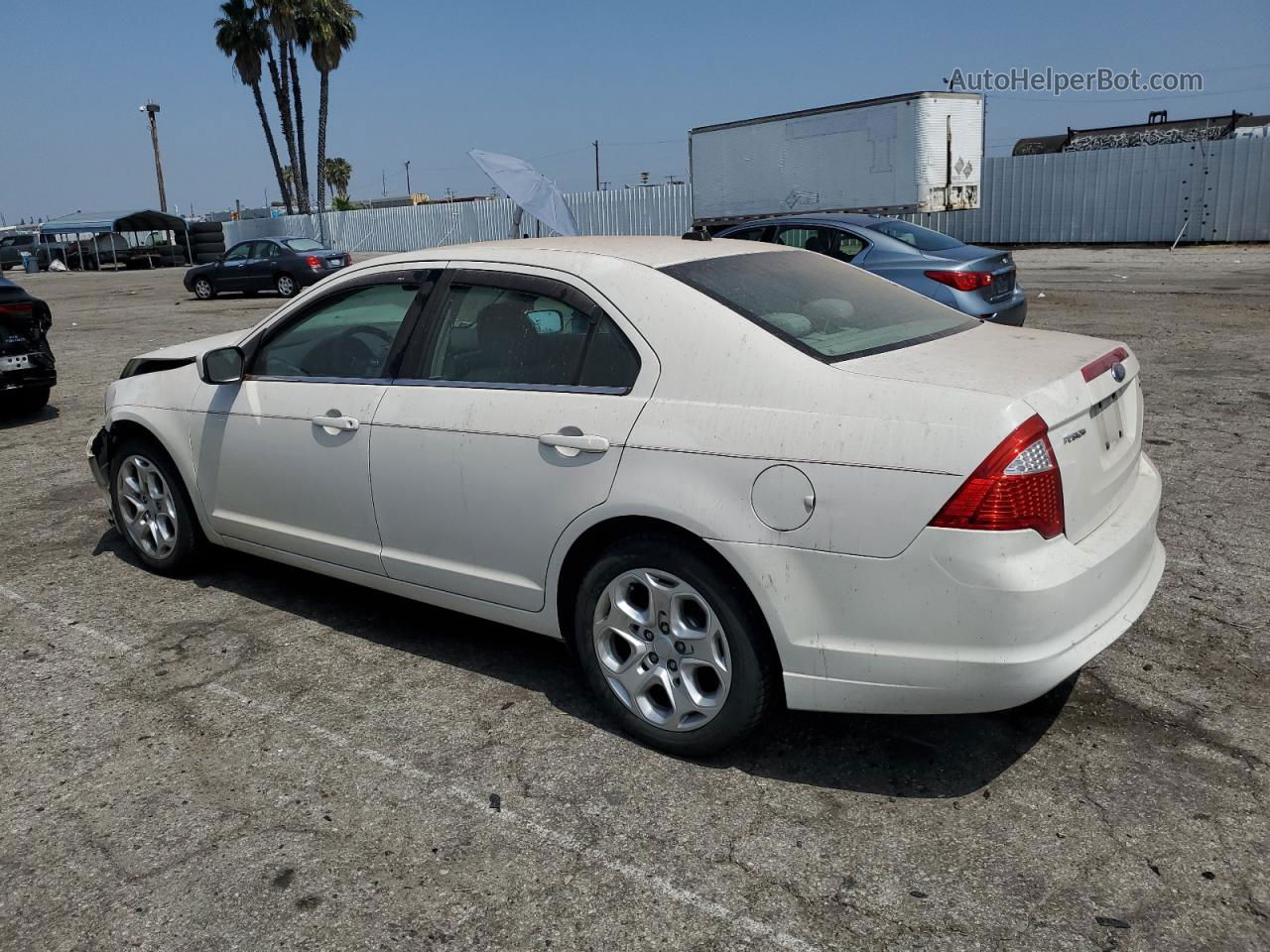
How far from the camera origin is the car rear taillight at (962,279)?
31.9ft

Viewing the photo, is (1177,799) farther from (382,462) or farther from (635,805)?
(382,462)

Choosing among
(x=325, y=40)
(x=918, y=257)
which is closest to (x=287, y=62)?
(x=325, y=40)

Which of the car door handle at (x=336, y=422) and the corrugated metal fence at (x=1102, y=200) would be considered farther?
the corrugated metal fence at (x=1102, y=200)

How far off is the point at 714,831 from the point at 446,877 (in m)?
0.73

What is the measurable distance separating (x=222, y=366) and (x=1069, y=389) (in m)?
3.23

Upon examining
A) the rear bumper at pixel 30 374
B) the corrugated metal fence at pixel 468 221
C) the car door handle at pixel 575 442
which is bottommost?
the rear bumper at pixel 30 374

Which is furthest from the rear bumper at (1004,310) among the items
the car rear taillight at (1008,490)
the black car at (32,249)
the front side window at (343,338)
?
the black car at (32,249)

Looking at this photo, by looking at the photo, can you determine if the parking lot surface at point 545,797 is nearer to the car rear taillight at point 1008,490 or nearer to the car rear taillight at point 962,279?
the car rear taillight at point 1008,490

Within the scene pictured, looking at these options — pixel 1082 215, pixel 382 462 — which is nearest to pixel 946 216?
pixel 1082 215

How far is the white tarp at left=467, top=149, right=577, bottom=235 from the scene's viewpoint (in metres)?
10.9

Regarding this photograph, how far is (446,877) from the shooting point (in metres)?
2.87

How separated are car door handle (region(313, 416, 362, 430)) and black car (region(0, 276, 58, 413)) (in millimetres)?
6110

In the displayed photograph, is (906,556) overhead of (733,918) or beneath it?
overhead

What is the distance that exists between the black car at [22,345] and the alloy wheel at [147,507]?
4.51 metres
